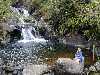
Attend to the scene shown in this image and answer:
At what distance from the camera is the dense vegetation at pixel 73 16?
37.8 m

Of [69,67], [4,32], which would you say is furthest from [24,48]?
[69,67]

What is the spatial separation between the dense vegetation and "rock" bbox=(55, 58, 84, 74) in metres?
13.2

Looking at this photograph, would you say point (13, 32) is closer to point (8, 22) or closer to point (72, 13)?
point (8, 22)

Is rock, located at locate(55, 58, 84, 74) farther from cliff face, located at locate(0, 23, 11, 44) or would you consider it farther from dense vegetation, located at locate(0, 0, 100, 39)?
cliff face, located at locate(0, 23, 11, 44)

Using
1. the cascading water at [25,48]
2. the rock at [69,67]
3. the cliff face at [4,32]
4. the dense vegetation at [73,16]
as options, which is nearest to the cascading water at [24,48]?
the cascading water at [25,48]

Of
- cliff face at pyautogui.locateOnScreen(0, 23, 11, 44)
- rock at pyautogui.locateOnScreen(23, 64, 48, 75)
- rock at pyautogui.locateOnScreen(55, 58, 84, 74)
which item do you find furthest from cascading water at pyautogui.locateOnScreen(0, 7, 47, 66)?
rock at pyautogui.locateOnScreen(23, 64, 48, 75)

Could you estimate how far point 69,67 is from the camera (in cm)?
2461

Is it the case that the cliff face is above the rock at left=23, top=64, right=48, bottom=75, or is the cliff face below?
above

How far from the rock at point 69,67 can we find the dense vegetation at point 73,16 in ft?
43.4

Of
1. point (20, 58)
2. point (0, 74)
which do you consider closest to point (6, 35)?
point (20, 58)

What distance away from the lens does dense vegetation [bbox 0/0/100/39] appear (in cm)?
3780

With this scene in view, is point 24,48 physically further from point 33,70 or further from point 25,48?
point 33,70

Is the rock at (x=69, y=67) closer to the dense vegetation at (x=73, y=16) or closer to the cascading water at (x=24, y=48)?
the cascading water at (x=24, y=48)

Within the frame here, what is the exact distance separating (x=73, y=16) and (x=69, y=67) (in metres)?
17.7
